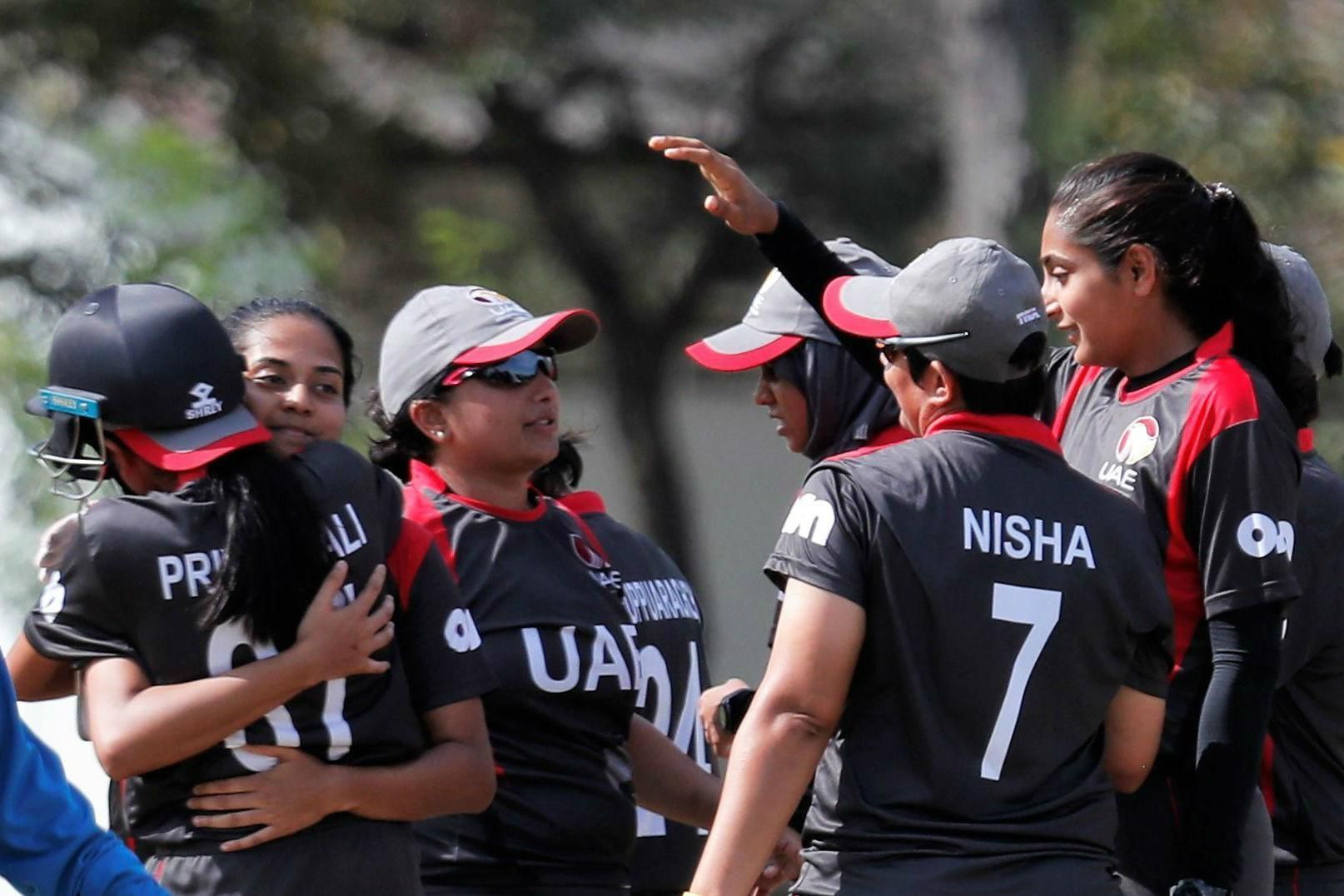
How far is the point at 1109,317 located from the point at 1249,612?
0.55 meters

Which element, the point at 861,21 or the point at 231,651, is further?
the point at 861,21

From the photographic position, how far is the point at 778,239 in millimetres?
3641

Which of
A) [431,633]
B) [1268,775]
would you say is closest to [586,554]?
[431,633]

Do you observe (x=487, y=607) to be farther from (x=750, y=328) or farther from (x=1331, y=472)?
(x=1331, y=472)

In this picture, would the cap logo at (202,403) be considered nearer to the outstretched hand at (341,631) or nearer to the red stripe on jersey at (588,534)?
the outstretched hand at (341,631)

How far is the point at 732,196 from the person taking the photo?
11.7 ft

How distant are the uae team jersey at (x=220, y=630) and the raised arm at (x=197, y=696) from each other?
39mm

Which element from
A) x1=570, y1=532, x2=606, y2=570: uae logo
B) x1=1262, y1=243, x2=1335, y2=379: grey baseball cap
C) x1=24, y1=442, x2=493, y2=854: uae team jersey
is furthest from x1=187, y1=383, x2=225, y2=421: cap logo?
x1=1262, y1=243, x2=1335, y2=379: grey baseball cap

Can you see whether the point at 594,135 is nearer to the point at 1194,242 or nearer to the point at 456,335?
the point at 456,335

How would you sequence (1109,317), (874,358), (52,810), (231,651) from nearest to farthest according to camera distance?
(52,810) → (231,651) → (1109,317) → (874,358)

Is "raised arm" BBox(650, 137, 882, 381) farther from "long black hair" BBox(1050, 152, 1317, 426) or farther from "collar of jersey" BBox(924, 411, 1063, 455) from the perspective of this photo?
"collar of jersey" BBox(924, 411, 1063, 455)

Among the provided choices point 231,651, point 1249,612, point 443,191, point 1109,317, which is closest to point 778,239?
point 1109,317

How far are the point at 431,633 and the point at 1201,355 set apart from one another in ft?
4.46

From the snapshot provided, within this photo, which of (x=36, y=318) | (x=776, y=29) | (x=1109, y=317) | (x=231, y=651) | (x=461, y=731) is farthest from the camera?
(x=776, y=29)
